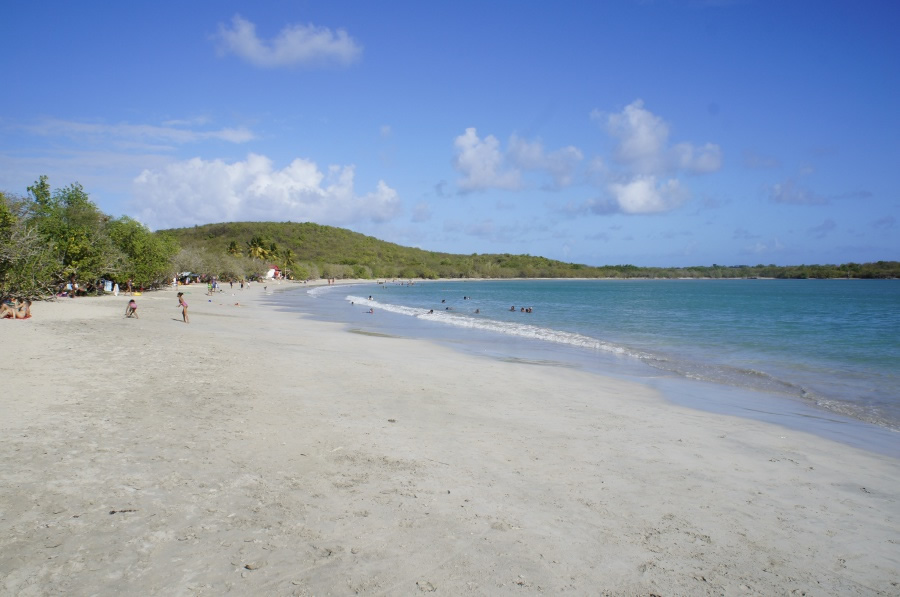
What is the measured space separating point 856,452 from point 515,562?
662 cm

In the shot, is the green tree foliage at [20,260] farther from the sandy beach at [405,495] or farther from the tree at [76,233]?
the sandy beach at [405,495]

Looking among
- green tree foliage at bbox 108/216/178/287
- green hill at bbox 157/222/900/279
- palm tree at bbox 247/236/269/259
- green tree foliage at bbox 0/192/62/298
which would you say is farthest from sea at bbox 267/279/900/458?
palm tree at bbox 247/236/269/259

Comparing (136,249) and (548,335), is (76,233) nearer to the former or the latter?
(136,249)

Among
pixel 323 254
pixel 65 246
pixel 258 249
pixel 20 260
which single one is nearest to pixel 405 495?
pixel 20 260

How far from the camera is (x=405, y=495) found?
544 cm

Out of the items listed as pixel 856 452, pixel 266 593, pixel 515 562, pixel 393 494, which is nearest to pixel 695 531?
pixel 515 562

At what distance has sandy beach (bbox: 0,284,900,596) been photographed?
13.3ft

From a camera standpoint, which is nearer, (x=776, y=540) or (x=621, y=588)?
(x=621, y=588)

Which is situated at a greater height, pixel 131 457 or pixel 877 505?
pixel 131 457

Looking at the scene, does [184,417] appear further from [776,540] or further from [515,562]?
[776,540]

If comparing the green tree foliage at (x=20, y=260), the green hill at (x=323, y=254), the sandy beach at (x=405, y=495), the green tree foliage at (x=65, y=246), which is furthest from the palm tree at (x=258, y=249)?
the sandy beach at (x=405, y=495)

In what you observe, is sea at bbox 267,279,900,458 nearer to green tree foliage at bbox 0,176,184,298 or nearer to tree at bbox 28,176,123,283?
green tree foliage at bbox 0,176,184,298

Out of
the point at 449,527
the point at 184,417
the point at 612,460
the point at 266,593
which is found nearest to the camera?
the point at 266,593

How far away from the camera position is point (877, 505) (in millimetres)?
5883
